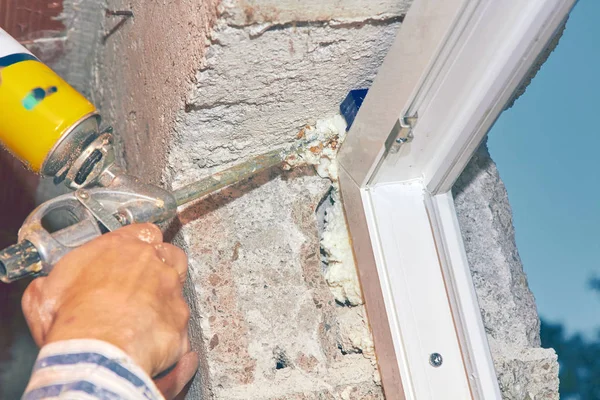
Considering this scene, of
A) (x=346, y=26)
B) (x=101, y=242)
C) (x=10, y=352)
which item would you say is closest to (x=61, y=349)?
(x=101, y=242)

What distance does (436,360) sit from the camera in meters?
1.01

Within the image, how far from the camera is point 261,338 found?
1.13 meters

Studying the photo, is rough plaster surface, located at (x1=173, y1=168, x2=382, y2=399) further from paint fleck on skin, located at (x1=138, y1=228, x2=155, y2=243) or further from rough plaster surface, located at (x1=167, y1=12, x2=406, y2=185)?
paint fleck on skin, located at (x1=138, y1=228, x2=155, y2=243)

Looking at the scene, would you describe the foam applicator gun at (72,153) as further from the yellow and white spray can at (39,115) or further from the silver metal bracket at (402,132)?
the silver metal bracket at (402,132)

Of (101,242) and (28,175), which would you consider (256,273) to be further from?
(28,175)

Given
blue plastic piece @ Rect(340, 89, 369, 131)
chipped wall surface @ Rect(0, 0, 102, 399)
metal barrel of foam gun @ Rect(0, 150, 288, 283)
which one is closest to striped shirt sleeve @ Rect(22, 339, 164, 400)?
metal barrel of foam gun @ Rect(0, 150, 288, 283)

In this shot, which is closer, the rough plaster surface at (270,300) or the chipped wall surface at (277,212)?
the chipped wall surface at (277,212)

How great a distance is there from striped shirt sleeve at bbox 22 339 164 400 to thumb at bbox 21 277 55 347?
100mm

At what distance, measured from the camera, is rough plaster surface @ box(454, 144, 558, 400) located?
40.0 inches

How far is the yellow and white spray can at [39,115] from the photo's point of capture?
40.3 inches

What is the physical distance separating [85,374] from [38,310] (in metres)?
0.16

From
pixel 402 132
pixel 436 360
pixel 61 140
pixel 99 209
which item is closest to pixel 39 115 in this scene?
pixel 61 140

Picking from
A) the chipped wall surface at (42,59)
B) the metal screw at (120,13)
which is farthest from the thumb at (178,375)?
the chipped wall surface at (42,59)

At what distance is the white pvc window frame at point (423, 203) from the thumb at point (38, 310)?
0.48 metres
